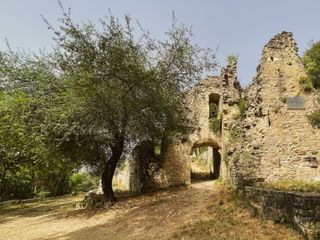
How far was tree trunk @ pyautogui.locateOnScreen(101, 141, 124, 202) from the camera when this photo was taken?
13898mm

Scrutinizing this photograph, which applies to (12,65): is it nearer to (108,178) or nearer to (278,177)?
(108,178)

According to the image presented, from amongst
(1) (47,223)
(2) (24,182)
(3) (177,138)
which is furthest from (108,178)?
(2) (24,182)

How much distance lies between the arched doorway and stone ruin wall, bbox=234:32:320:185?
614cm

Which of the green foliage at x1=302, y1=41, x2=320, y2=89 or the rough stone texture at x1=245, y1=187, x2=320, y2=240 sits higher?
the green foliage at x1=302, y1=41, x2=320, y2=89

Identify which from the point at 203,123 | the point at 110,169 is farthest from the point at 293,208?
the point at 203,123

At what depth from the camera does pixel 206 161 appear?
1020 inches

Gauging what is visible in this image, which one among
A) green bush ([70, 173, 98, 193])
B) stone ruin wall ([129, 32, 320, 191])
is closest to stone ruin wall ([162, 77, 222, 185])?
stone ruin wall ([129, 32, 320, 191])

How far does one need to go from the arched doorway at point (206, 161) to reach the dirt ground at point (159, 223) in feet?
Answer: 20.8

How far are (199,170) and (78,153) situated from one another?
12.7 m

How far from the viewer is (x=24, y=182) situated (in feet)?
83.7

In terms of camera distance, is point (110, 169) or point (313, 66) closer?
point (313, 66)

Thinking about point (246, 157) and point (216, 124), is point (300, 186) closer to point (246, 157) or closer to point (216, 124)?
point (246, 157)

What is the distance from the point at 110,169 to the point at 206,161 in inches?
515

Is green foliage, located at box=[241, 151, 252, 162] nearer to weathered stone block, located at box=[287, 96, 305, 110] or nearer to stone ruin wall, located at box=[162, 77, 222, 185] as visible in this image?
weathered stone block, located at box=[287, 96, 305, 110]
